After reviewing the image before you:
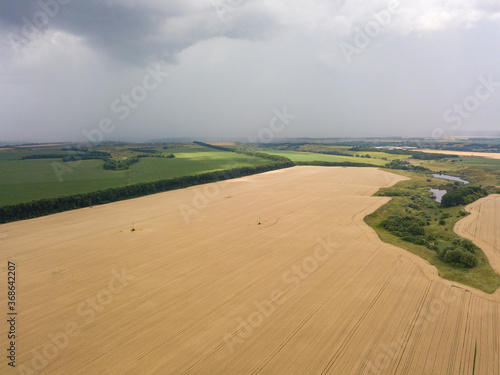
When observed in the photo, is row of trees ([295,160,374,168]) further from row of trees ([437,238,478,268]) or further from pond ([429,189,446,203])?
row of trees ([437,238,478,268])

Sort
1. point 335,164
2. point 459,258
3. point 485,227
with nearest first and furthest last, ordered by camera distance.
A: point 459,258
point 485,227
point 335,164

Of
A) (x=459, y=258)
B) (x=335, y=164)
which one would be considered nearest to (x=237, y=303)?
(x=459, y=258)

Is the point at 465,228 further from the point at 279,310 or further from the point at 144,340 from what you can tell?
the point at 144,340

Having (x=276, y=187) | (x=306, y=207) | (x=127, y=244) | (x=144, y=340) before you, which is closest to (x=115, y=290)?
(x=144, y=340)

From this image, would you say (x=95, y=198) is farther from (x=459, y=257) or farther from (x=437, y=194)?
(x=437, y=194)

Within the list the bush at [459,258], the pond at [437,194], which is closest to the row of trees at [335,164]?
the pond at [437,194]

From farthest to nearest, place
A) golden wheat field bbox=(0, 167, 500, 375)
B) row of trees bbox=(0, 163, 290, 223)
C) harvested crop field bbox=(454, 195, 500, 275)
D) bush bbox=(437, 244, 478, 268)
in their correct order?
row of trees bbox=(0, 163, 290, 223)
harvested crop field bbox=(454, 195, 500, 275)
bush bbox=(437, 244, 478, 268)
golden wheat field bbox=(0, 167, 500, 375)

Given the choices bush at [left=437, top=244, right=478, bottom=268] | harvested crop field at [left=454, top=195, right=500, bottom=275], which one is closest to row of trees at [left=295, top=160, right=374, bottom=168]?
harvested crop field at [left=454, top=195, right=500, bottom=275]
